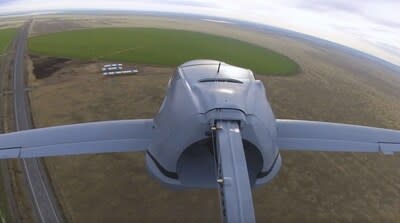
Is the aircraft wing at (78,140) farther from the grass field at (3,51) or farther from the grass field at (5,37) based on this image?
the grass field at (5,37)

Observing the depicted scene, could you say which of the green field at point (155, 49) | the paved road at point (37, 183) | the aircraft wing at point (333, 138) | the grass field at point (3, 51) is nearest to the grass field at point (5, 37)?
the grass field at point (3, 51)

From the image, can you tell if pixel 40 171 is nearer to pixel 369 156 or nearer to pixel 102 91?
pixel 102 91

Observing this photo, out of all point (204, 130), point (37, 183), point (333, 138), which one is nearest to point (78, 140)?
point (204, 130)

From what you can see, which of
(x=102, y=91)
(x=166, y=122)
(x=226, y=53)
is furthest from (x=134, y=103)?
(x=226, y=53)

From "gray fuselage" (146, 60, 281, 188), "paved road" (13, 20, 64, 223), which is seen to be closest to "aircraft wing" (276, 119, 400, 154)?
"gray fuselage" (146, 60, 281, 188)

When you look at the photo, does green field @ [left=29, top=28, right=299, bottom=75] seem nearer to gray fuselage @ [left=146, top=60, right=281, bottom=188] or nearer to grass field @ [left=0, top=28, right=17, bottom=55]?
grass field @ [left=0, top=28, right=17, bottom=55]

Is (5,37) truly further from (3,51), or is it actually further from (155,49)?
(155,49)
